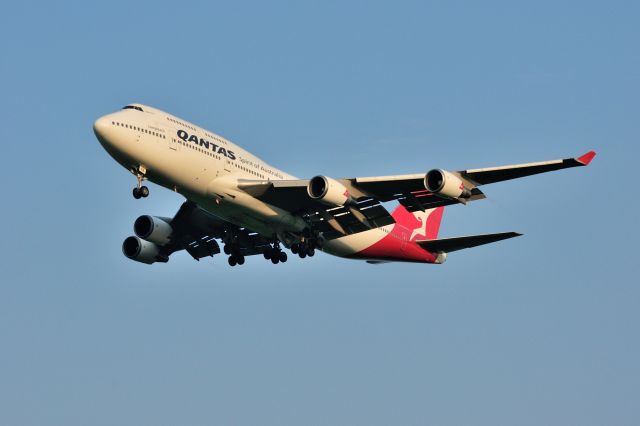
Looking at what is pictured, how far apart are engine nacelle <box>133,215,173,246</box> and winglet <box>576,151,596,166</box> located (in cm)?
2126

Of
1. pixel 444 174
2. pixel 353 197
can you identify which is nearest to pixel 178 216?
pixel 353 197

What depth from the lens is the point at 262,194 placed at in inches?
1994

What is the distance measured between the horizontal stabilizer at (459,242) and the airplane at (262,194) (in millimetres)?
67

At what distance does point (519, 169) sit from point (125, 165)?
16337 millimetres

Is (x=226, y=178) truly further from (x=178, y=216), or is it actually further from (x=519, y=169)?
(x=519, y=169)

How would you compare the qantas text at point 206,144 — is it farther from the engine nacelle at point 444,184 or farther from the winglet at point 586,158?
the winglet at point 586,158

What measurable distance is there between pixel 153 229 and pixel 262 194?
28.1 feet

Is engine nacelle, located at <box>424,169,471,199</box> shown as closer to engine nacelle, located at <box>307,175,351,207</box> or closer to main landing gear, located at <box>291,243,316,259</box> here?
engine nacelle, located at <box>307,175,351,207</box>

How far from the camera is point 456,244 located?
56.8m

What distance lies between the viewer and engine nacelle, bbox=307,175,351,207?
49406 mm

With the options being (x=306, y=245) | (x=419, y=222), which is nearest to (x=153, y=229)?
(x=306, y=245)

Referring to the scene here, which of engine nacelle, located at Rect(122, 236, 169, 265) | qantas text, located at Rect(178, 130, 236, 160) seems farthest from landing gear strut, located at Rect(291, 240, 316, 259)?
engine nacelle, located at Rect(122, 236, 169, 265)

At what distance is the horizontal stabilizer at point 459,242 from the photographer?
53.3 metres

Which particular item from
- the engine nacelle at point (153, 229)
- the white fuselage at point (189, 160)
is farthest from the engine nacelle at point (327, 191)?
the engine nacelle at point (153, 229)
